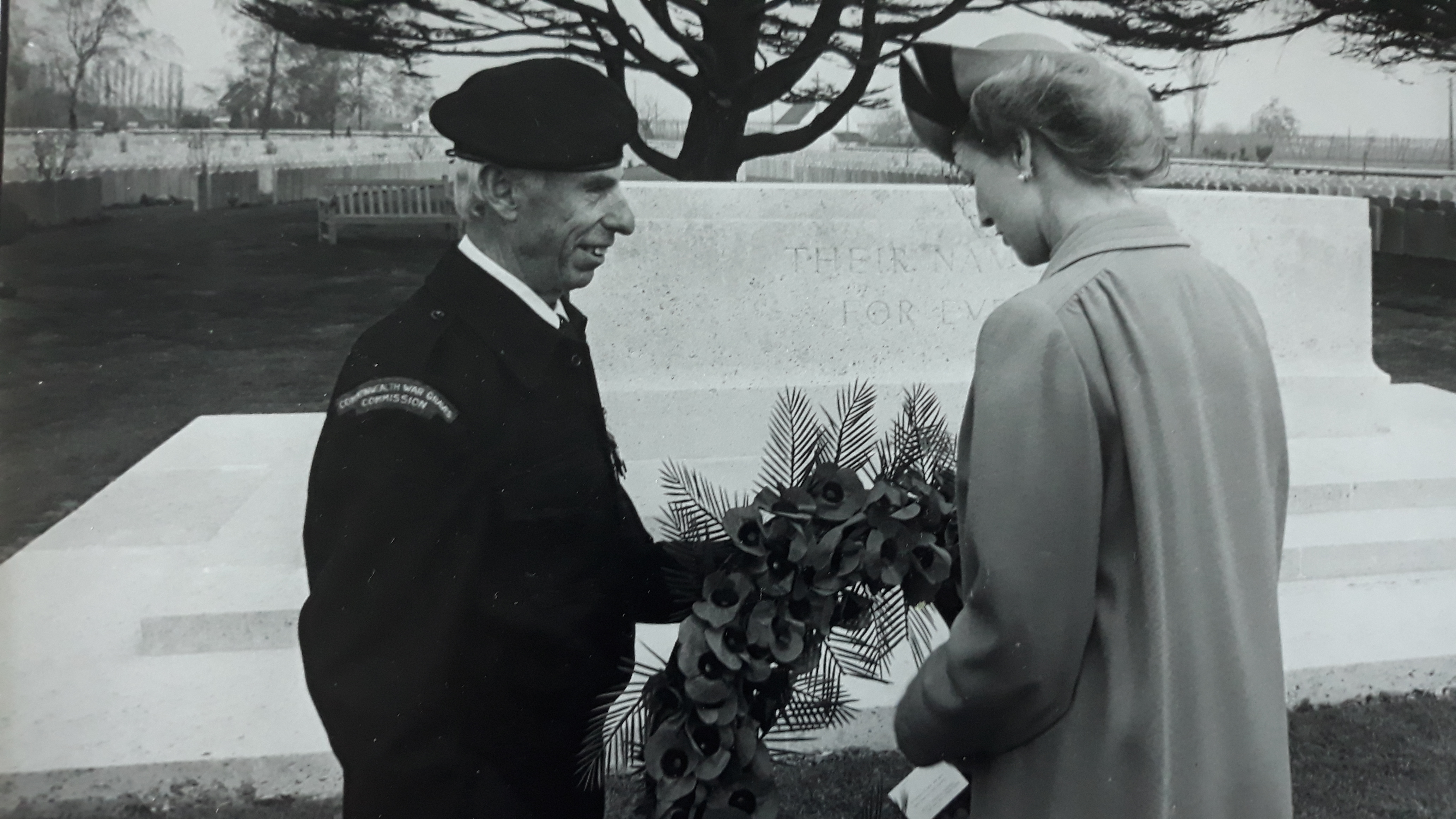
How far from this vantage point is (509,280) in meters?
1.68

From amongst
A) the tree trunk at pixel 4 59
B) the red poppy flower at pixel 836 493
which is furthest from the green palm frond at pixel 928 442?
the tree trunk at pixel 4 59

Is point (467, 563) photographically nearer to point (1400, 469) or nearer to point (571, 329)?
point (571, 329)

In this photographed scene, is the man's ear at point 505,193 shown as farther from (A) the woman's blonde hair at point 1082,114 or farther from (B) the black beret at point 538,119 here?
(A) the woman's blonde hair at point 1082,114

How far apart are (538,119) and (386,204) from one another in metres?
0.55

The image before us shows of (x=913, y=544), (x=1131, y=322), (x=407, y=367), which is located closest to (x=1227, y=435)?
(x=1131, y=322)

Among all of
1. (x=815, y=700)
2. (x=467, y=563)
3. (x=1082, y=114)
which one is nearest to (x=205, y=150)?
(x=467, y=563)

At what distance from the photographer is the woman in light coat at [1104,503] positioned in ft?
3.81

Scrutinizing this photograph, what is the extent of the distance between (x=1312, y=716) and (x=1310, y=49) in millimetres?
1747

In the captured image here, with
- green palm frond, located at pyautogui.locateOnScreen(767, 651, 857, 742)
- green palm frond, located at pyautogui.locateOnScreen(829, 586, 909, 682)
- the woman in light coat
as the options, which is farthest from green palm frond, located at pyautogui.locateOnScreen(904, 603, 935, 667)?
the woman in light coat

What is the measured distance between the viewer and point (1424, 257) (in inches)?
129

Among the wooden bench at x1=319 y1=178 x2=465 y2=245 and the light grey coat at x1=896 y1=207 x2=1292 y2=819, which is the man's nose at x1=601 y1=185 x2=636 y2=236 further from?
the light grey coat at x1=896 y1=207 x2=1292 y2=819

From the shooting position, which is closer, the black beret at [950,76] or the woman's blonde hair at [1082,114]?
the woman's blonde hair at [1082,114]

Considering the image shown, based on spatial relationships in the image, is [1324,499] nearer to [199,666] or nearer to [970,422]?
[970,422]

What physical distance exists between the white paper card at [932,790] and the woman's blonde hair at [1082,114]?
2.64 ft
